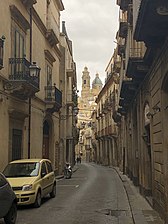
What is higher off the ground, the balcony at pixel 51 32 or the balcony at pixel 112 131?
the balcony at pixel 51 32

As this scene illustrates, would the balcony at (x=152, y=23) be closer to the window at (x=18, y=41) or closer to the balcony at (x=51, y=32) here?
the window at (x=18, y=41)

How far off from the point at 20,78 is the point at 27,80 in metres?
0.31

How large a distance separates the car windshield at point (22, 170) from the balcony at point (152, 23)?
6.19 m

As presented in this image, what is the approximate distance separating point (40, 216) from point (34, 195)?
142cm

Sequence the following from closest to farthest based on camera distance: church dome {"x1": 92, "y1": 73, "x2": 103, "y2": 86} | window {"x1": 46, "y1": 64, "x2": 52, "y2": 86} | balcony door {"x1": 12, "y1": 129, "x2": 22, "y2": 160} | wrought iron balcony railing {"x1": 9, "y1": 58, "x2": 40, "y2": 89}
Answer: wrought iron balcony railing {"x1": 9, "y1": 58, "x2": 40, "y2": 89} → balcony door {"x1": 12, "y1": 129, "x2": 22, "y2": 160} → window {"x1": 46, "y1": 64, "x2": 52, "y2": 86} → church dome {"x1": 92, "y1": 73, "x2": 103, "y2": 86}

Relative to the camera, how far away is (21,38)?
18844mm

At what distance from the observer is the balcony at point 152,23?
23.4ft

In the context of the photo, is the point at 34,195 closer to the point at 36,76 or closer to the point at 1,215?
the point at 1,215

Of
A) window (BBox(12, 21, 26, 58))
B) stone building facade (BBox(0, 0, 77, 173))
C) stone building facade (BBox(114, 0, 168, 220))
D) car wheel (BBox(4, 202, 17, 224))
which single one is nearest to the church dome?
stone building facade (BBox(0, 0, 77, 173))

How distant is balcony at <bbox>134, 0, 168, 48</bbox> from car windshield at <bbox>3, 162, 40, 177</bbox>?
6.19 metres

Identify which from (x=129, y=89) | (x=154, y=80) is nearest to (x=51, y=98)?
(x=129, y=89)

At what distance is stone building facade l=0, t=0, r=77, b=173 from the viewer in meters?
16.4

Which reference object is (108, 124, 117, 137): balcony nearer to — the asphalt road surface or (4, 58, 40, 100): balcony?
(4, 58, 40, 100): balcony

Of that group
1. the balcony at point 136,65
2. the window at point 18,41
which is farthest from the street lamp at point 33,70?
the balcony at point 136,65
